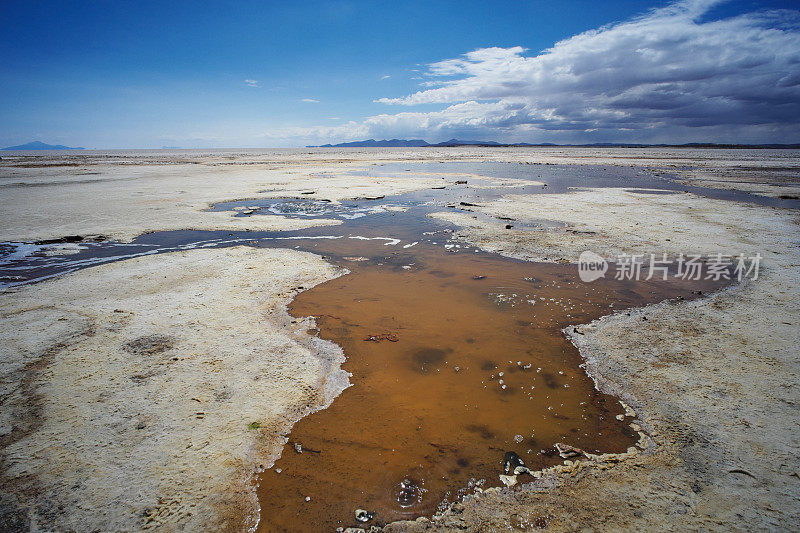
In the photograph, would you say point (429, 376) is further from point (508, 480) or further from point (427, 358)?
point (508, 480)

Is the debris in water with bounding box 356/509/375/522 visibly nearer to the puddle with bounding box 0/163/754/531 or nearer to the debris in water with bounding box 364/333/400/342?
the puddle with bounding box 0/163/754/531

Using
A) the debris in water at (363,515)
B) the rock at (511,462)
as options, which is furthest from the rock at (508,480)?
the debris in water at (363,515)

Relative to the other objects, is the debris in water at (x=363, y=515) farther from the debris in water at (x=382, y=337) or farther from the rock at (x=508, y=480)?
the debris in water at (x=382, y=337)

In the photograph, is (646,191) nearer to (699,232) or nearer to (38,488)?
(699,232)

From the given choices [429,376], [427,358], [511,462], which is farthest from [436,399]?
[511,462]

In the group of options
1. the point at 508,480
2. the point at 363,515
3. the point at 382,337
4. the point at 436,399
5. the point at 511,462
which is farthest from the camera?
the point at 382,337

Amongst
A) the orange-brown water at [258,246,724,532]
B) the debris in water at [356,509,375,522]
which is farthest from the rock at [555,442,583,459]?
the debris in water at [356,509,375,522]

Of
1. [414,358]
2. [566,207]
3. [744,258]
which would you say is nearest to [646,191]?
[566,207]

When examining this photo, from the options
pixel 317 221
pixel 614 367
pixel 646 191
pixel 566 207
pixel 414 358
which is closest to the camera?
pixel 614 367
